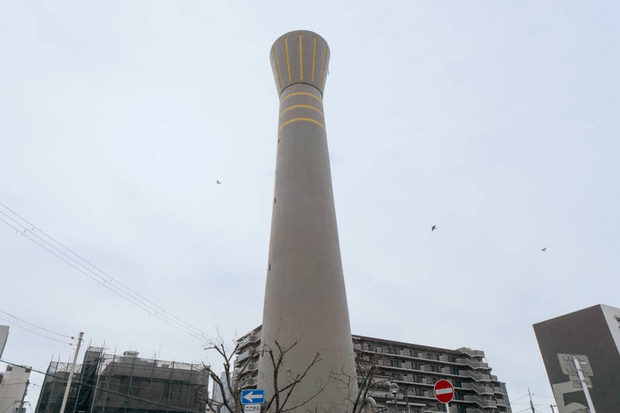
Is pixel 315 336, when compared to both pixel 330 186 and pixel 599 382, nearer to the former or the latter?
pixel 330 186

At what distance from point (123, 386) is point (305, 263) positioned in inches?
836

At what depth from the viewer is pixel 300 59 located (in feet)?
66.5

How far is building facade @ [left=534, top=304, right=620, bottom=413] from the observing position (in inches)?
1084

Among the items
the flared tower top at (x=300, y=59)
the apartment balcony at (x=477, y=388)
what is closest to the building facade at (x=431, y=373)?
the apartment balcony at (x=477, y=388)

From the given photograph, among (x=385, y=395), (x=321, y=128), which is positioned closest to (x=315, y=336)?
(x=321, y=128)

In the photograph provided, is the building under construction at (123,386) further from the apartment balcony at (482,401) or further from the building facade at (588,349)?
the apartment balcony at (482,401)

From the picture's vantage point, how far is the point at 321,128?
19.4 meters

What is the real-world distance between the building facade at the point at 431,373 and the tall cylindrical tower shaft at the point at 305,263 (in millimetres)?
33768

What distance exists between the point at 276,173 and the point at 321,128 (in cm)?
319

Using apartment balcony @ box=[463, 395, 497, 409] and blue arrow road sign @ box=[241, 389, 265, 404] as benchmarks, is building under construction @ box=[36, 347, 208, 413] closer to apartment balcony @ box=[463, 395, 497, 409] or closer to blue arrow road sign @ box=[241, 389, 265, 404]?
Result: blue arrow road sign @ box=[241, 389, 265, 404]

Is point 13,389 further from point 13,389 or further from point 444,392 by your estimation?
point 444,392

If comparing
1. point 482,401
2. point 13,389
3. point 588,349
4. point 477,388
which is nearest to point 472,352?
point 477,388

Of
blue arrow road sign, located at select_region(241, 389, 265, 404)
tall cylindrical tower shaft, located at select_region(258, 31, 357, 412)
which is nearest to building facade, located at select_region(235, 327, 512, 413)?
tall cylindrical tower shaft, located at select_region(258, 31, 357, 412)

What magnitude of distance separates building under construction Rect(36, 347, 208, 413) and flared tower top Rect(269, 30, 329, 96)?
2091 cm
